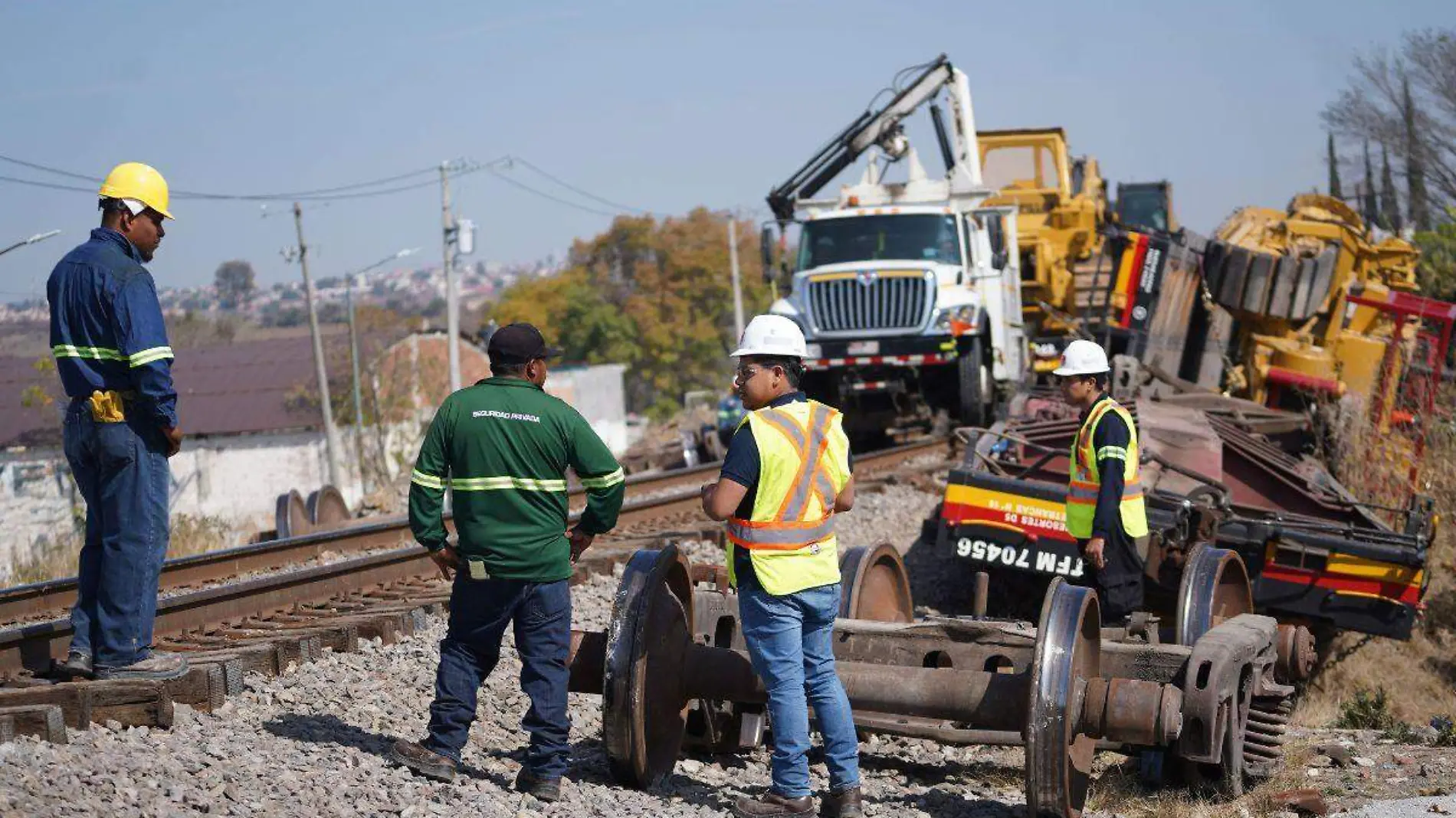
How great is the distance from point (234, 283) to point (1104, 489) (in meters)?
87.2

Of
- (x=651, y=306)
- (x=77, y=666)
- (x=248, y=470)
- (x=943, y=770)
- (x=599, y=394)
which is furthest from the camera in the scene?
(x=651, y=306)

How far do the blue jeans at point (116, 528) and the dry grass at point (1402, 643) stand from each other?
618 cm

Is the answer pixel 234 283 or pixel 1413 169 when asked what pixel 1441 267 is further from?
pixel 234 283

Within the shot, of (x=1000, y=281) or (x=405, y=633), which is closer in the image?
(x=405, y=633)

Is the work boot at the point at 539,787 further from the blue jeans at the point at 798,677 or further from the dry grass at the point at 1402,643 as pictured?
the dry grass at the point at 1402,643

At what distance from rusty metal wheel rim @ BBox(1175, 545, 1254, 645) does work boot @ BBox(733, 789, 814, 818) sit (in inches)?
77.4

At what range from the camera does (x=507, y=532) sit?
5059mm

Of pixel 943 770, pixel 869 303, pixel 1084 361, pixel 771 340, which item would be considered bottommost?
pixel 943 770

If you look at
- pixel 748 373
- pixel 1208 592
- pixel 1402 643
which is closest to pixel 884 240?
pixel 1402 643

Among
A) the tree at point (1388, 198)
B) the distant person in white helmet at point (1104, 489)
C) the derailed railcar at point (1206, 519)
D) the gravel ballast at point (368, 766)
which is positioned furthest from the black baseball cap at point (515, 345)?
the tree at point (1388, 198)

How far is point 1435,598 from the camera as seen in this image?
12.1 meters

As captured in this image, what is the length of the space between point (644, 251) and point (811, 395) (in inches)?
2095

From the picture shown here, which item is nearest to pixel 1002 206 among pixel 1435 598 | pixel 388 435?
pixel 1435 598

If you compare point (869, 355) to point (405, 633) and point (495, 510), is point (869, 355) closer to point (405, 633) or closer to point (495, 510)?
point (405, 633)
